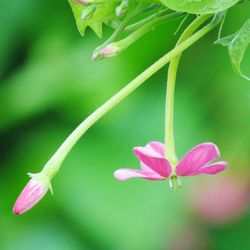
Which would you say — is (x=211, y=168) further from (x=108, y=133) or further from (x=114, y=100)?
(x=108, y=133)

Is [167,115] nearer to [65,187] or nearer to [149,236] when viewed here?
[149,236]

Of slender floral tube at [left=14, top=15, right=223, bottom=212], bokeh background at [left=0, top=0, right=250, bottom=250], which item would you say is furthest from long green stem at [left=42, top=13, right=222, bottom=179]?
bokeh background at [left=0, top=0, right=250, bottom=250]

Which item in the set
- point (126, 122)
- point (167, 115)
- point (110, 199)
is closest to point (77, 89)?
point (126, 122)

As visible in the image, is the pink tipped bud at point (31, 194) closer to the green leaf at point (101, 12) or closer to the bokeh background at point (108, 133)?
the green leaf at point (101, 12)

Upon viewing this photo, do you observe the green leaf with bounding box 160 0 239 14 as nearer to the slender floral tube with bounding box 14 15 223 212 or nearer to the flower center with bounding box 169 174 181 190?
the slender floral tube with bounding box 14 15 223 212

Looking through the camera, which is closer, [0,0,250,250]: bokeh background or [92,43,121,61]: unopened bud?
[92,43,121,61]: unopened bud

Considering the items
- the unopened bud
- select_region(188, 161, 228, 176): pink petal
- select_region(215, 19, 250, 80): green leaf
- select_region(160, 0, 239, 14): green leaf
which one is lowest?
select_region(188, 161, 228, 176): pink petal

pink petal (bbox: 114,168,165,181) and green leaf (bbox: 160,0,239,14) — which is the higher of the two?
green leaf (bbox: 160,0,239,14)
